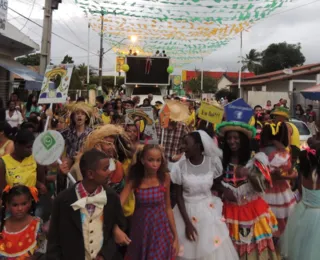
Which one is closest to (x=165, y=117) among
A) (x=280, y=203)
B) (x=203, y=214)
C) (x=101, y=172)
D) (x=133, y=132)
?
(x=133, y=132)

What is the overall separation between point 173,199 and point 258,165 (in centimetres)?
121

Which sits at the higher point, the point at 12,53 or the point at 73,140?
the point at 12,53

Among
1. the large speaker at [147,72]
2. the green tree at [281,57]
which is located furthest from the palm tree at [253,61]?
the large speaker at [147,72]

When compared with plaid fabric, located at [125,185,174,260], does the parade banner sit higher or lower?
higher

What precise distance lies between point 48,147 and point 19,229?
78 centimetres

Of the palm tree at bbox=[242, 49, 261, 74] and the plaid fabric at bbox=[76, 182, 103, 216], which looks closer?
the plaid fabric at bbox=[76, 182, 103, 216]

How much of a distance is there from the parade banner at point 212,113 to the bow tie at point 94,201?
10.3 ft

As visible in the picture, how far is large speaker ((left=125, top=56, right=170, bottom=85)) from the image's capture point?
16.5 meters

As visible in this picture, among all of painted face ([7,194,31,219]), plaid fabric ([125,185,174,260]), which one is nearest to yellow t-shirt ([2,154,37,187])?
painted face ([7,194,31,219])

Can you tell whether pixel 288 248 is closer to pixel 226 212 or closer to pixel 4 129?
pixel 226 212

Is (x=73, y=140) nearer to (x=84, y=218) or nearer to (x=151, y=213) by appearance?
(x=151, y=213)

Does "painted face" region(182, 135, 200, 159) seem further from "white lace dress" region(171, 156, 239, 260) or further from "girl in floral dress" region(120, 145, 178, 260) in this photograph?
"girl in floral dress" region(120, 145, 178, 260)

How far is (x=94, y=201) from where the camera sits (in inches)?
110

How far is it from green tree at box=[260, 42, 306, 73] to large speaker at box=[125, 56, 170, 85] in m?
53.7
